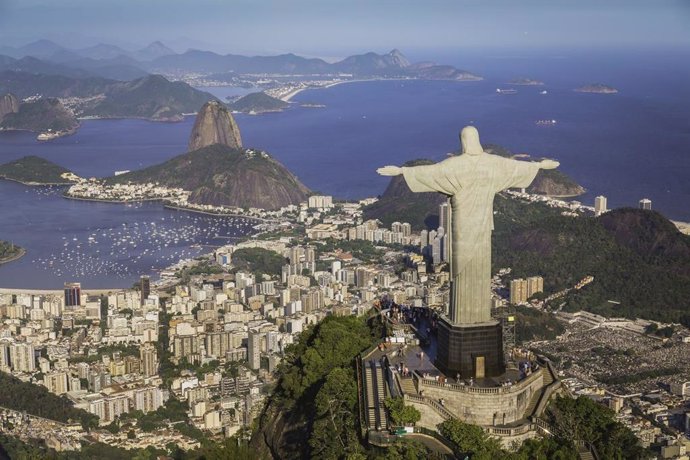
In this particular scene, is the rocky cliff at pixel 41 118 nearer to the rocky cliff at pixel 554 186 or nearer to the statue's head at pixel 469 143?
the rocky cliff at pixel 554 186

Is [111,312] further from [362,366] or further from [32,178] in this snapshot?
[32,178]

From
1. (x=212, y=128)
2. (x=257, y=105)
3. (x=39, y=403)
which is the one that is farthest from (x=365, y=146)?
(x=39, y=403)

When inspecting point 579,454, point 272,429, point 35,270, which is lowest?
point 35,270

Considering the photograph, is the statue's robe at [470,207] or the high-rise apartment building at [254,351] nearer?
the statue's robe at [470,207]

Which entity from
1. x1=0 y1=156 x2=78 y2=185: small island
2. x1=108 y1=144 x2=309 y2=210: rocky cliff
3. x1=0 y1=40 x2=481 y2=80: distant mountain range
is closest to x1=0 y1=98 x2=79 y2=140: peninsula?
x1=0 y1=156 x2=78 y2=185: small island

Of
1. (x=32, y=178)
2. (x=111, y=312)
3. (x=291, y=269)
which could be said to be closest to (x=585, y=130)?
(x=32, y=178)

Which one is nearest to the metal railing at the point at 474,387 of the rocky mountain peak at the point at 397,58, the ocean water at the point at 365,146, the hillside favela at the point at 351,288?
the hillside favela at the point at 351,288
